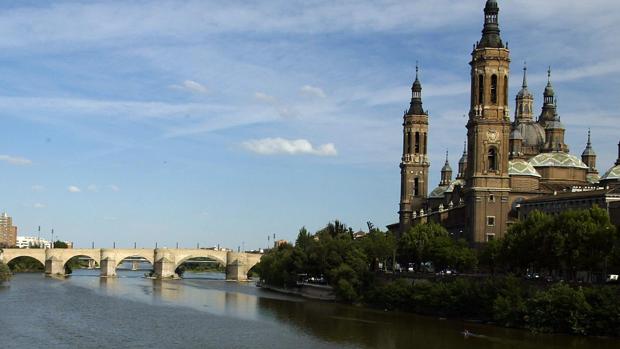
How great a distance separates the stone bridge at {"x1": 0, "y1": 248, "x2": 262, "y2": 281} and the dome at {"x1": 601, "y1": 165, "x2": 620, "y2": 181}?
259ft

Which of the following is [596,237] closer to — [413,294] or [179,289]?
[413,294]

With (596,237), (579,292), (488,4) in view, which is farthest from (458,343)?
(488,4)

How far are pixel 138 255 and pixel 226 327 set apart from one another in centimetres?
9753

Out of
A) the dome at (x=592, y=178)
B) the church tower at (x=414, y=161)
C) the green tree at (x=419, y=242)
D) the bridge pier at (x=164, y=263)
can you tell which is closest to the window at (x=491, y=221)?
the green tree at (x=419, y=242)

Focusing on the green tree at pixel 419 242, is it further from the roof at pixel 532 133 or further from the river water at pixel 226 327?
the roof at pixel 532 133

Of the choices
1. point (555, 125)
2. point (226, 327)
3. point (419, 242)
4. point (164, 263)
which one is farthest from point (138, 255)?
point (226, 327)

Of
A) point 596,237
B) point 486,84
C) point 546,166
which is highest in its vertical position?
point 486,84

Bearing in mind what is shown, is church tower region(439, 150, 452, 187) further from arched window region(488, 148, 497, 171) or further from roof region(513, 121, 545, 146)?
arched window region(488, 148, 497, 171)

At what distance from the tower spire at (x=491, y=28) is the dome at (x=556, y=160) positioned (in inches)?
735

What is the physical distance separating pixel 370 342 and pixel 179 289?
67.4 metres

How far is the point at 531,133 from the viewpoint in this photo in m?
119

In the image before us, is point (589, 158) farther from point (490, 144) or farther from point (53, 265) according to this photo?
point (53, 265)

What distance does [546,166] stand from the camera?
10575cm

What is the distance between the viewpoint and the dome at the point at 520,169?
9894 centimetres
